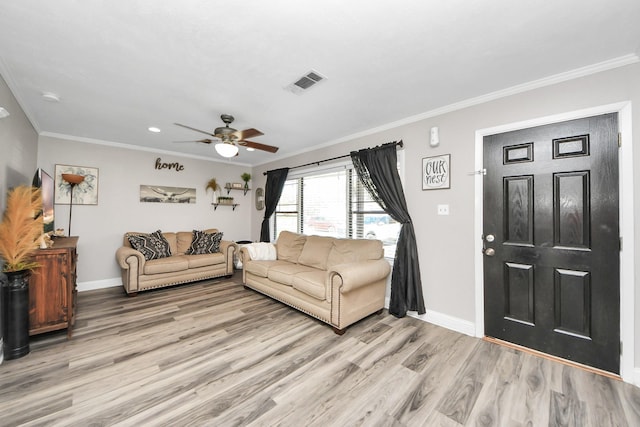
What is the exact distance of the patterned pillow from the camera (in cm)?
409

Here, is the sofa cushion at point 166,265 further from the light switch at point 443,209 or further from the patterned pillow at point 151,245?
the light switch at point 443,209

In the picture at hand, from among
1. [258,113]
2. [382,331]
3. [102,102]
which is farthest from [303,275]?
[102,102]

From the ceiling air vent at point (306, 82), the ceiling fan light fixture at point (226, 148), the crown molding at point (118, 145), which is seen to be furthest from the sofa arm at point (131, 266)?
the ceiling air vent at point (306, 82)

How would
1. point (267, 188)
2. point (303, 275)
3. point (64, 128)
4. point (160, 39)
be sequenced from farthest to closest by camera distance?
point (267, 188) → point (64, 128) → point (303, 275) → point (160, 39)

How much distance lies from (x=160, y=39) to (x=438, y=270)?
3.34 m

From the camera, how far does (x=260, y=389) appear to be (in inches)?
72.3

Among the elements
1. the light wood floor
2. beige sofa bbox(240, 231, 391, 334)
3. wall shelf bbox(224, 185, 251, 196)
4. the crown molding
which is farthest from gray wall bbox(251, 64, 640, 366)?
the crown molding

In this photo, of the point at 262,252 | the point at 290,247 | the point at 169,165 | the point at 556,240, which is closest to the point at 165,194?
the point at 169,165

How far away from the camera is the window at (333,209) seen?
11.8 feet

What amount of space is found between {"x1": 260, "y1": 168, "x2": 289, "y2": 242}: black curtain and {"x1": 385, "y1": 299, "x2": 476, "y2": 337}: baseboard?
10.8ft

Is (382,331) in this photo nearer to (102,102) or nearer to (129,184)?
A: (102,102)

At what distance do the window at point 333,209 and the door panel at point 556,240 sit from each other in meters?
1.23

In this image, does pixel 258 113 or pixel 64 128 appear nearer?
pixel 258 113

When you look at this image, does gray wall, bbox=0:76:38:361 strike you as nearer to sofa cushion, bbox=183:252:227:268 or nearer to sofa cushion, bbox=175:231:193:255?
sofa cushion, bbox=175:231:193:255
